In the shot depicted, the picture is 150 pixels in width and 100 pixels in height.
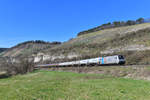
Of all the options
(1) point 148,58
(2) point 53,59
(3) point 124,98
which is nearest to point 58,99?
(3) point 124,98

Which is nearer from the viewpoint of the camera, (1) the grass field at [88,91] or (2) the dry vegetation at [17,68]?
(1) the grass field at [88,91]

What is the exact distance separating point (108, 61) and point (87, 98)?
18204 millimetres

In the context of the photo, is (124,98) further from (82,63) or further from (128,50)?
(82,63)

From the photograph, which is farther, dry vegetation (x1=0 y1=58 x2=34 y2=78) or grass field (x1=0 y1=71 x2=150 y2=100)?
dry vegetation (x1=0 y1=58 x2=34 y2=78)

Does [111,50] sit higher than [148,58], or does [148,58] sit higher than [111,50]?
[111,50]

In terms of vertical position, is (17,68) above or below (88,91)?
above

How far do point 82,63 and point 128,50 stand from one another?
496 inches

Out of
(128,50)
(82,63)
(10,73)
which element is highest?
(128,50)

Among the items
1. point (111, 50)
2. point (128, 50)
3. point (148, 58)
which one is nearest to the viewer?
point (148, 58)

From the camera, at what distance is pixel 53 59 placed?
60.9 meters

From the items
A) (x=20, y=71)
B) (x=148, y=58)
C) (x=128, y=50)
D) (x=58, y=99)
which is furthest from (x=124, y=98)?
(x=20, y=71)

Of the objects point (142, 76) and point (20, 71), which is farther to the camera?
point (20, 71)

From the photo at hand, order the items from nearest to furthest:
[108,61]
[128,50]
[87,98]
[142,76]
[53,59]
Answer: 1. [87,98]
2. [142,76]
3. [108,61]
4. [128,50]
5. [53,59]

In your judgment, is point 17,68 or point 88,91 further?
point 17,68
